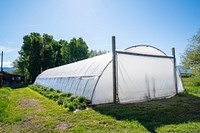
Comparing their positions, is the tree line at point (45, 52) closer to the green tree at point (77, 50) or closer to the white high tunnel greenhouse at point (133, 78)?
the green tree at point (77, 50)

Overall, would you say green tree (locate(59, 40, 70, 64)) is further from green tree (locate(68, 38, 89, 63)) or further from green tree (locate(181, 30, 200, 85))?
green tree (locate(181, 30, 200, 85))

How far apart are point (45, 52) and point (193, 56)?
32.4 m

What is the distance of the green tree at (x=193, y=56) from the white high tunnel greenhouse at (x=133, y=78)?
5781 mm

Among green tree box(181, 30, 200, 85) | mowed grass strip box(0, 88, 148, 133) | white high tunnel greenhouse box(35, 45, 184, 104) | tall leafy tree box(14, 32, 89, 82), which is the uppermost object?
tall leafy tree box(14, 32, 89, 82)

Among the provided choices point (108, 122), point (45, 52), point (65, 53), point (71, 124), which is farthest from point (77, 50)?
point (108, 122)

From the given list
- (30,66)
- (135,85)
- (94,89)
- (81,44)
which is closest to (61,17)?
(94,89)

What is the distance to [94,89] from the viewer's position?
27.2ft

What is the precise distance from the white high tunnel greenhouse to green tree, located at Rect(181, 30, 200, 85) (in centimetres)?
578

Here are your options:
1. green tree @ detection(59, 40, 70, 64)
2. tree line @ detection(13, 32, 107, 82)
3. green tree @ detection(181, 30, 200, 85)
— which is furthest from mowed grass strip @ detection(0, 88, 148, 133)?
green tree @ detection(59, 40, 70, 64)

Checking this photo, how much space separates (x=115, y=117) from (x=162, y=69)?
21.6ft

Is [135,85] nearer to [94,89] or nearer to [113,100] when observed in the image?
[113,100]

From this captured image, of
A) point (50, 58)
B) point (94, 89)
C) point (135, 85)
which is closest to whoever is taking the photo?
point (94, 89)

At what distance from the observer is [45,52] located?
39.6m

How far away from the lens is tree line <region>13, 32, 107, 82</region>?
1462 inches
